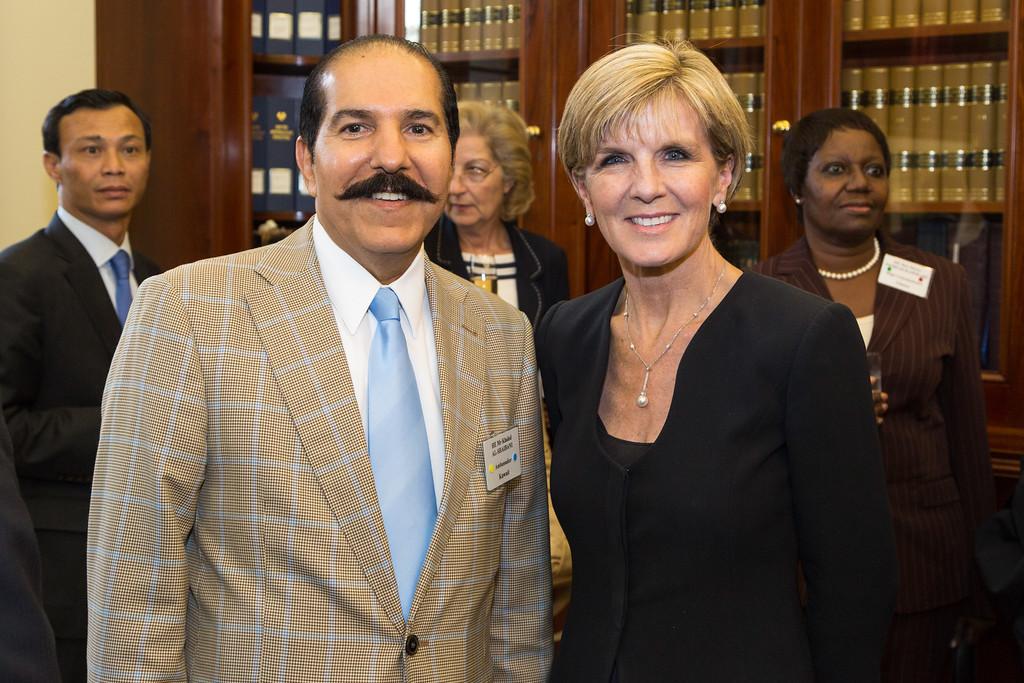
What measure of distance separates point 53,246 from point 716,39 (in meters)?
2.39

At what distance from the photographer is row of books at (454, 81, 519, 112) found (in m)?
4.33

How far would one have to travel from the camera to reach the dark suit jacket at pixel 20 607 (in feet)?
3.08

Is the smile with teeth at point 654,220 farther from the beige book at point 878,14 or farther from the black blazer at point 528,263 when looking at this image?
the beige book at point 878,14

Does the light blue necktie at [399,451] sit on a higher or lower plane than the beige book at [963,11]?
lower

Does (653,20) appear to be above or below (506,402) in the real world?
above

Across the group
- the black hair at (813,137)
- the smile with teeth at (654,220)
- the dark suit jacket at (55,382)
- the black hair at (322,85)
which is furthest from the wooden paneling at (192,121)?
the smile with teeth at (654,220)

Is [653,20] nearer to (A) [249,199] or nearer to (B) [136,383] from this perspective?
(A) [249,199]

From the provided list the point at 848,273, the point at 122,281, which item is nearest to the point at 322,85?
the point at 122,281

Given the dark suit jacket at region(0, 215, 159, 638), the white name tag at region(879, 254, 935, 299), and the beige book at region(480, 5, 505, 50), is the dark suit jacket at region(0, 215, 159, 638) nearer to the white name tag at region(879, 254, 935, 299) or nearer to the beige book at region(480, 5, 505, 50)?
the beige book at region(480, 5, 505, 50)

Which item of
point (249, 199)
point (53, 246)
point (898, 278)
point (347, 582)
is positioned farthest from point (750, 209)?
point (347, 582)

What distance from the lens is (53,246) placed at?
3109 mm

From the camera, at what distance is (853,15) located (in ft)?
12.7

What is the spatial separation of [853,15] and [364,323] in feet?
9.00

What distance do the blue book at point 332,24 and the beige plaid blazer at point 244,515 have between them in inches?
124
